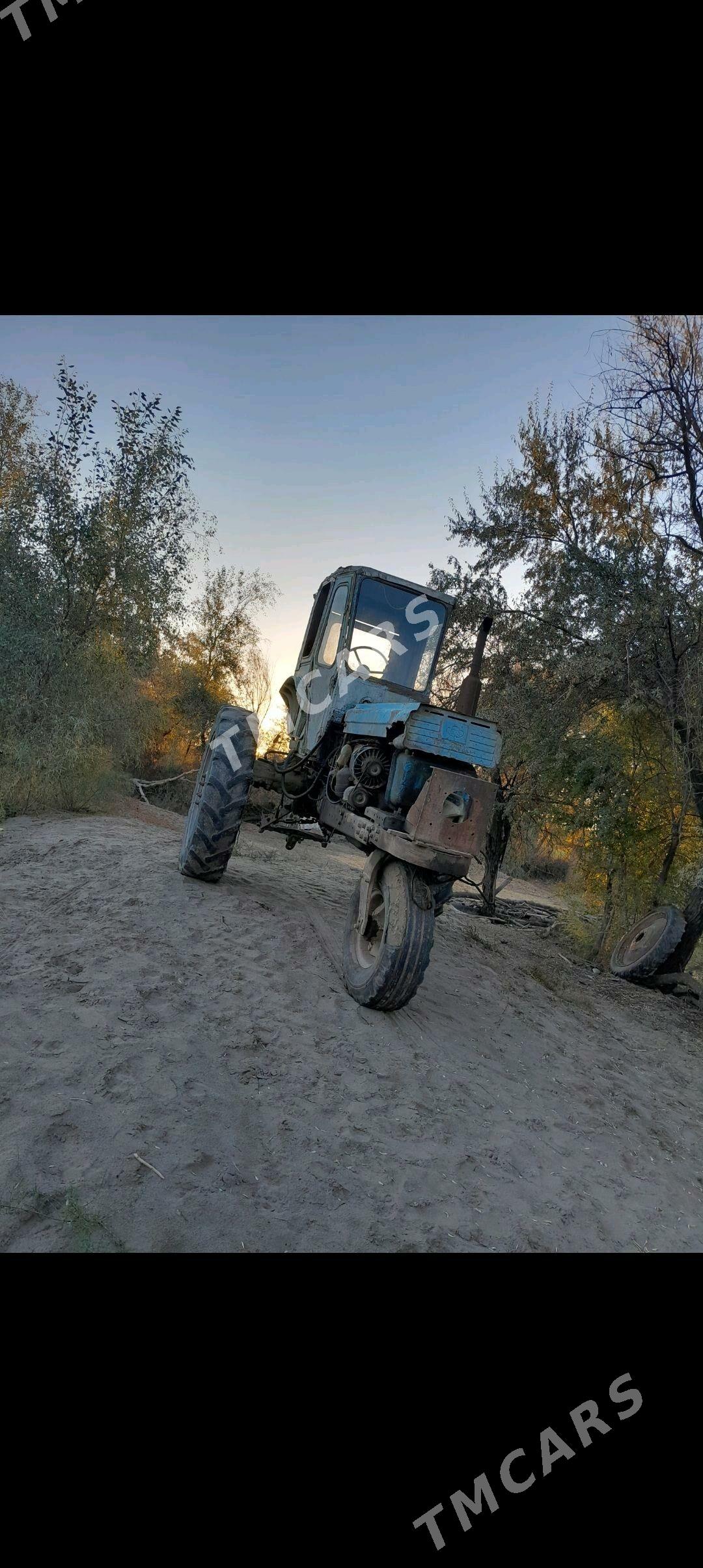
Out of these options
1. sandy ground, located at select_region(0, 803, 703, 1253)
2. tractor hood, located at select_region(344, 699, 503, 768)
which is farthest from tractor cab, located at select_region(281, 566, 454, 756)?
sandy ground, located at select_region(0, 803, 703, 1253)

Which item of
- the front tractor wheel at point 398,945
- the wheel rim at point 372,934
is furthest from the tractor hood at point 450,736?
the wheel rim at point 372,934

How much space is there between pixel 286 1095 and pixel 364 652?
12.0 feet

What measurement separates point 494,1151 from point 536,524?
7116mm

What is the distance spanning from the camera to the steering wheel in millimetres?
5625

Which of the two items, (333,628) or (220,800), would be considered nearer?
(220,800)

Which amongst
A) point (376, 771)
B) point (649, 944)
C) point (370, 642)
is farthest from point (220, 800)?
point (649, 944)

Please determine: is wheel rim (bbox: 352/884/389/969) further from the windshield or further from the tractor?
the windshield

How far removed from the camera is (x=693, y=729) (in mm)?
6555

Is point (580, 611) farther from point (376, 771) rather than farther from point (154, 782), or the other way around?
point (154, 782)

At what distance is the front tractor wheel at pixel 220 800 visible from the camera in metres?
5.71

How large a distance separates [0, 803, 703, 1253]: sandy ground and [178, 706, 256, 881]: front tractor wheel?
0.25m

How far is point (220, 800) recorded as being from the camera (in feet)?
18.7

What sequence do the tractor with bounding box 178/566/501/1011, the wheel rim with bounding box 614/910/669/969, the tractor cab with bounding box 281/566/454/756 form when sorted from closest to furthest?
1. the tractor with bounding box 178/566/501/1011
2. the tractor cab with bounding box 281/566/454/756
3. the wheel rim with bounding box 614/910/669/969

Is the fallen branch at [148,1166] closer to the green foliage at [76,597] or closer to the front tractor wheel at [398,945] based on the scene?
the front tractor wheel at [398,945]
